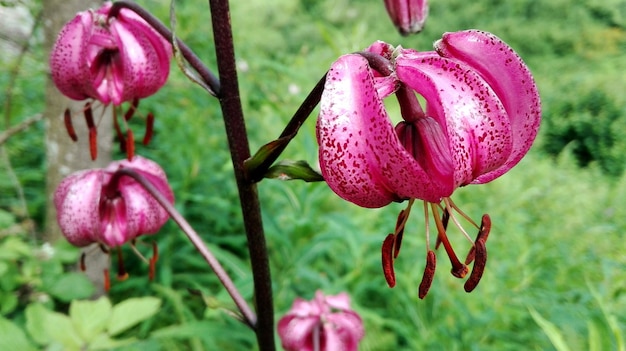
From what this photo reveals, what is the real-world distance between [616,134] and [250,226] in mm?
4567

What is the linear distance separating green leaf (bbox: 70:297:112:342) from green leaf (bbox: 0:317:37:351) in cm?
5

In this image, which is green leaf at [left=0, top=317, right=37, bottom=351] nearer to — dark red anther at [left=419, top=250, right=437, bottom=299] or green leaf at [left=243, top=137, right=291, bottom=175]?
green leaf at [left=243, top=137, right=291, bottom=175]

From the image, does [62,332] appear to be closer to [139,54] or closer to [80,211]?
[80,211]

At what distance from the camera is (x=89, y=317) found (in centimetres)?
54

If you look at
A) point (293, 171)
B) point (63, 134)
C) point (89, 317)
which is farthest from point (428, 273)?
point (63, 134)

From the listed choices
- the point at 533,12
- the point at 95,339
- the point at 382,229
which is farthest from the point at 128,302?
the point at 533,12

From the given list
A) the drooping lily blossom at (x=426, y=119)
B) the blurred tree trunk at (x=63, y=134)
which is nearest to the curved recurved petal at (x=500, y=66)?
the drooping lily blossom at (x=426, y=119)

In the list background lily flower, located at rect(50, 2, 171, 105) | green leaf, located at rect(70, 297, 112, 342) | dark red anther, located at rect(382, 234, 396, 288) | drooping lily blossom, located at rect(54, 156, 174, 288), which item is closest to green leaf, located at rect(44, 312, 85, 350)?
green leaf, located at rect(70, 297, 112, 342)

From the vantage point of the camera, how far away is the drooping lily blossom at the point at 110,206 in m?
0.61

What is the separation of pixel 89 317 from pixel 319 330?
354 millimetres

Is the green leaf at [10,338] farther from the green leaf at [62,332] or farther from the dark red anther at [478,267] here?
the dark red anther at [478,267]

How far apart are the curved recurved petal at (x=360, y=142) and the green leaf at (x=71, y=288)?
0.51 metres

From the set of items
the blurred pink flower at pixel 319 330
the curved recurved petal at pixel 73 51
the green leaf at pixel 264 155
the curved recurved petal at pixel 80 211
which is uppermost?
the curved recurved petal at pixel 73 51

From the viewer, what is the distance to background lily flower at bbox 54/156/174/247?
2.00 feet
